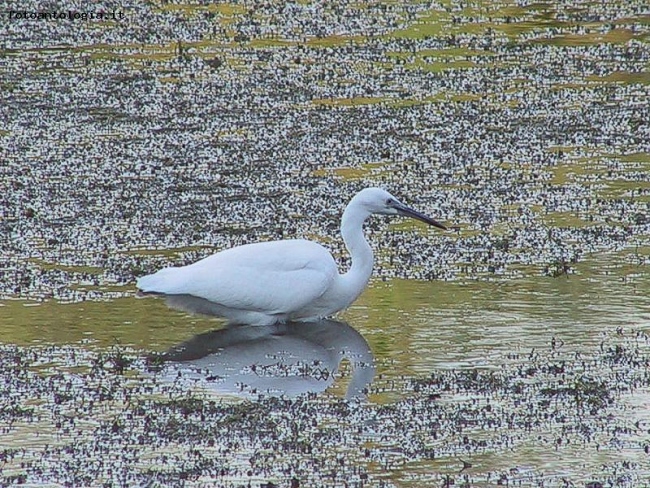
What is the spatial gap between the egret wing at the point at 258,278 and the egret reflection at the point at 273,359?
0.22 metres

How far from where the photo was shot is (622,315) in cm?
1037

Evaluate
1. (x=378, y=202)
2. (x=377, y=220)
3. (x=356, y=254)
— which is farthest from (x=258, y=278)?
(x=377, y=220)

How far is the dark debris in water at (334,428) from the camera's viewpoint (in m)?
7.53

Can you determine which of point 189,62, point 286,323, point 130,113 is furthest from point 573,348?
point 189,62

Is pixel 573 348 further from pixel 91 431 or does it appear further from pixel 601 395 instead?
pixel 91 431

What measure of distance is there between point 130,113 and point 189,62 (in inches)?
124

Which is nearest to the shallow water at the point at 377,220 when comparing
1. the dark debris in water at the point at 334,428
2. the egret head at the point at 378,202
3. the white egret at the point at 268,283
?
the dark debris in water at the point at 334,428

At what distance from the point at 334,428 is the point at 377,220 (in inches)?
205

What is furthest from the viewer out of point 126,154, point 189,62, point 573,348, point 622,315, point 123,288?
point 189,62

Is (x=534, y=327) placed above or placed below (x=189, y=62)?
below

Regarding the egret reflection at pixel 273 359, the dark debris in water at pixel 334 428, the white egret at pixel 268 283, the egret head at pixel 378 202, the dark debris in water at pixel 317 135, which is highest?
the dark debris in water at pixel 317 135

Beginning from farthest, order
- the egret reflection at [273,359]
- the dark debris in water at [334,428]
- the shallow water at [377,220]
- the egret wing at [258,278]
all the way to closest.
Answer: the egret wing at [258,278] < the egret reflection at [273,359] < the shallow water at [377,220] < the dark debris in water at [334,428]

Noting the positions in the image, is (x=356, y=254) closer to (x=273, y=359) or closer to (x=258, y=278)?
(x=258, y=278)

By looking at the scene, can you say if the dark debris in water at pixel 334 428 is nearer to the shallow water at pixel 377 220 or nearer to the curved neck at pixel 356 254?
the shallow water at pixel 377 220
